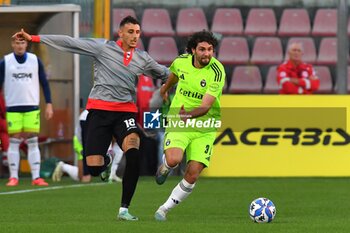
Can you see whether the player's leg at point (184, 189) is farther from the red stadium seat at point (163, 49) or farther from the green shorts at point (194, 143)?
the red stadium seat at point (163, 49)

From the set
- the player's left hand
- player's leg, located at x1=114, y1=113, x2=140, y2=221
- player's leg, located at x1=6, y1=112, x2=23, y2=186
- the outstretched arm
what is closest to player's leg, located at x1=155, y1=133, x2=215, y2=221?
player's leg, located at x1=114, y1=113, x2=140, y2=221

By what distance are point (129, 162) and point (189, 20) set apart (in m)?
8.30

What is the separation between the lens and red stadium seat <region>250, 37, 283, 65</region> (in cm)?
1912

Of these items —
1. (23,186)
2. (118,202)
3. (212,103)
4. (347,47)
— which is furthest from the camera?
(347,47)

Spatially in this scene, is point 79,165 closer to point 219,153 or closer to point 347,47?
point 219,153

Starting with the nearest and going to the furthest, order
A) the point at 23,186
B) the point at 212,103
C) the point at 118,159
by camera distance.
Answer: the point at 212,103, the point at 23,186, the point at 118,159

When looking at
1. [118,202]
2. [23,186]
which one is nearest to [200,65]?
[118,202]

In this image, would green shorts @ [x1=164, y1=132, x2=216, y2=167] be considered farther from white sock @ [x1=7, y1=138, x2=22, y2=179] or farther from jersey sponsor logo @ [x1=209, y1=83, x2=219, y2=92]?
white sock @ [x1=7, y1=138, x2=22, y2=179]

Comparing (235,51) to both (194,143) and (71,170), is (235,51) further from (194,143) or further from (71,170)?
(194,143)

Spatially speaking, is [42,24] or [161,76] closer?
[161,76]

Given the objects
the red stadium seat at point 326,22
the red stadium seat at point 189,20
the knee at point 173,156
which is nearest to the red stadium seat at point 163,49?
the red stadium seat at point 189,20

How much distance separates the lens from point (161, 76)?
11.6 m

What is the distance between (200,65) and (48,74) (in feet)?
28.0

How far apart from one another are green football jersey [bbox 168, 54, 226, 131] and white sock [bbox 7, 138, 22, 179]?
5738 millimetres
